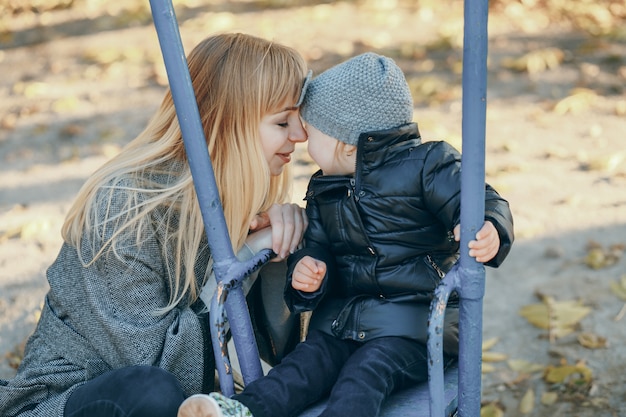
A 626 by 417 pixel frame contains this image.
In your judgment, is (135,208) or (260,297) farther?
(260,297)

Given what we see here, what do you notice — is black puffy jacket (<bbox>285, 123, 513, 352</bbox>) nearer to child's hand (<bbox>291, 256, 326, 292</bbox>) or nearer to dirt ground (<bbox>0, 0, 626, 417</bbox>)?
child's hand (<bbox>291, 256, 326, 292</bbox>)

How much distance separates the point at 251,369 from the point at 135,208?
49 cm

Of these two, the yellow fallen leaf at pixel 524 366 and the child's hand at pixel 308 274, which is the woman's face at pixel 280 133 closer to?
the child's hand at pixel 308 274

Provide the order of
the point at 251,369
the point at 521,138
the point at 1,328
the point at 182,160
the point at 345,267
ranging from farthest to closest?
the point at 521,138
the point at 1,328
the point at 182,160
the point at 345,267
the point at 251,369

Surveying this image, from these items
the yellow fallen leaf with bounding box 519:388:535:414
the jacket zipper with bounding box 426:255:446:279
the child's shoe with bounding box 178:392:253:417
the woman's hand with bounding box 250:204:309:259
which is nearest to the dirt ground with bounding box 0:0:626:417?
the yellow fallen leaf with bounding box 519:388:535:414

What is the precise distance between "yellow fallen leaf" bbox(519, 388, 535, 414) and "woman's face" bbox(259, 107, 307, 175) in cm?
105

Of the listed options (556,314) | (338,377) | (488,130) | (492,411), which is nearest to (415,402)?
(338,377)

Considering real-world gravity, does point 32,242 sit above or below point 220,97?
below

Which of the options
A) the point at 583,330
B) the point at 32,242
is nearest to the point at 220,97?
the point at 583,330

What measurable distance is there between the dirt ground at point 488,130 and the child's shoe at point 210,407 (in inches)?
43.5

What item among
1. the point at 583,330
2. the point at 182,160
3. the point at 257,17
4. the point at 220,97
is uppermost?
the point at 220,97

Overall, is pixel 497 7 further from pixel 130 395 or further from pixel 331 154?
pixel 130 395

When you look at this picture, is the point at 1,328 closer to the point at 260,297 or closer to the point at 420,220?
the point at 260,297

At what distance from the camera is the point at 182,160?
7.01ft
